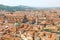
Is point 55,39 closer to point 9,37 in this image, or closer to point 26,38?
point 26,38

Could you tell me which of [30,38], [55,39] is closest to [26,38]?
[30,38]

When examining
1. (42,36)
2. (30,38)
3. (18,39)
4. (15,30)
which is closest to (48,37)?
(42,36)

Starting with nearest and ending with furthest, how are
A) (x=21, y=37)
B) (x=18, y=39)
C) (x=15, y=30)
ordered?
(x=18, y=39)
(x=21, y=37)
(x=15, y=30)

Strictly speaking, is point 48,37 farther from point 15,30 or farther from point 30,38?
point 15,30

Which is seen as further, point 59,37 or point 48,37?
point 48,37

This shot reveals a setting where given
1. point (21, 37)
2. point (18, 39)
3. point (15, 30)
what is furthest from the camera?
point (15, 30)

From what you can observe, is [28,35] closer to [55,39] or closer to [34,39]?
[34,39]

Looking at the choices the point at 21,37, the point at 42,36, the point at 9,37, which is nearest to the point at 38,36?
the point at 42,36

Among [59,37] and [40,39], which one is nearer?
[59,37]
